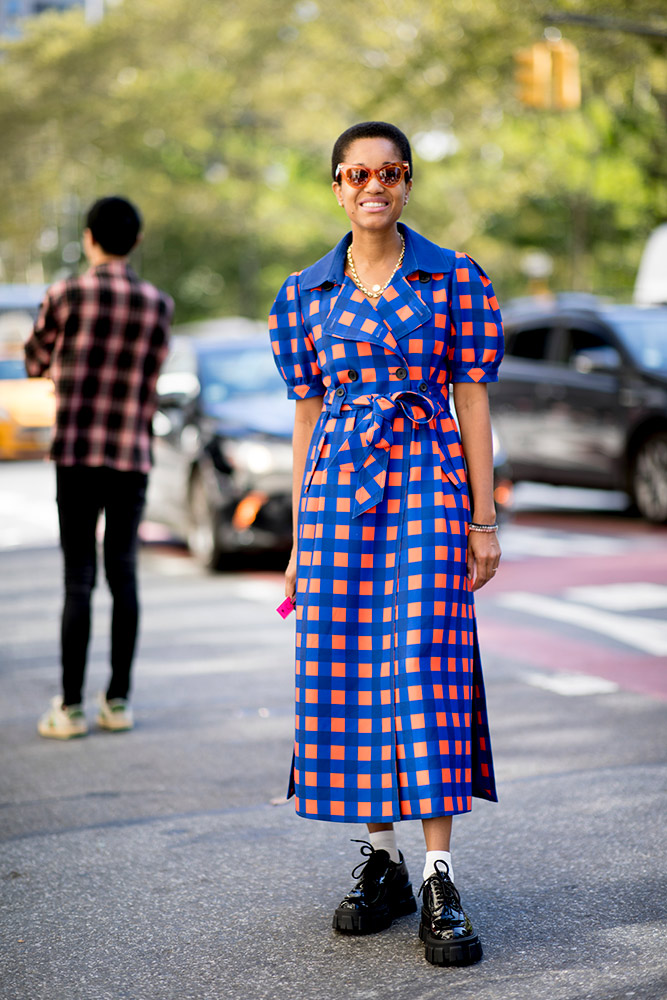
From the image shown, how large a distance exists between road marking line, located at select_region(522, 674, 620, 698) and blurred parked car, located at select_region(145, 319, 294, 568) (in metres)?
3.36

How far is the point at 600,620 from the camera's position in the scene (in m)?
8.31

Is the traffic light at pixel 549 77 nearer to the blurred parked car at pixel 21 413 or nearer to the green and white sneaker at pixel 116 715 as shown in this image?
the blurred parked car at pixel 21 413

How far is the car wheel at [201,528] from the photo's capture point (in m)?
10.4

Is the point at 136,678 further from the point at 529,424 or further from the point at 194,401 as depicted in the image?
the point at 529,424

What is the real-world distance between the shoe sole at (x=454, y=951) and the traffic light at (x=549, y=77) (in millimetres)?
18720

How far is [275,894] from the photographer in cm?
397

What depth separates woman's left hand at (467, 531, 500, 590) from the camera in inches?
145

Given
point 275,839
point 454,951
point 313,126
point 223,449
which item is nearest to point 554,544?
point 223,449

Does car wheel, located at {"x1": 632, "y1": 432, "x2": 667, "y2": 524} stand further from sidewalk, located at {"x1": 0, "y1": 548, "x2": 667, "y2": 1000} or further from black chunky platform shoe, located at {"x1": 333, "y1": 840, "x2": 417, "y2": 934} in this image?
black chunky platform shoe, located at {"x1": 333, "y1": 840, "x2": 417, "y2": 934}

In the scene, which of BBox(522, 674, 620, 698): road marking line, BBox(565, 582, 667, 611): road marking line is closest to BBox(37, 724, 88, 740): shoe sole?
BBox(522, 674, 620, 698): road marking line

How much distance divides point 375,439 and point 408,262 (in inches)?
17.6

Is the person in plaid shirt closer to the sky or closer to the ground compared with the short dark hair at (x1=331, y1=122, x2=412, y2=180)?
closer to the ground

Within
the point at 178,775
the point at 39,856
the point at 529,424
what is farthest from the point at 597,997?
the point at 529,424

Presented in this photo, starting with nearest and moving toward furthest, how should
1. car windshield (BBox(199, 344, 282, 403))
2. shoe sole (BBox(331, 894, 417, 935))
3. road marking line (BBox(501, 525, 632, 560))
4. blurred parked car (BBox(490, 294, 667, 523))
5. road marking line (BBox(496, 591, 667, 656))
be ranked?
shoe sole (BBox(331, 894, 417, 935))
road marking line (BBox(496, 591, 667, 656))
car windshield (BBox(199, 344, 282, 403))
road marking line (BBox(501, 525, 632, 560))
blurred parked car (BBox(490, 294, 667, 523))
